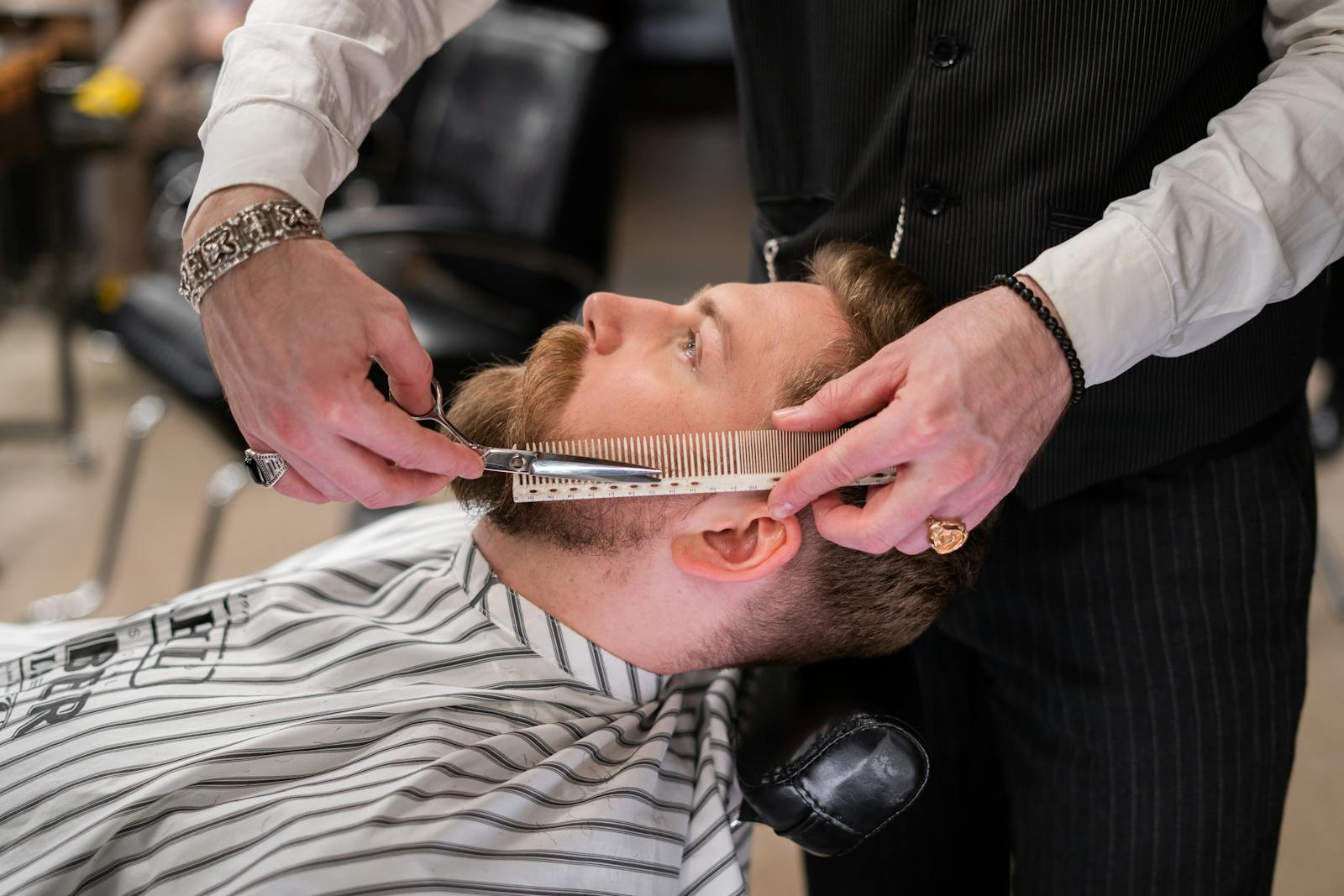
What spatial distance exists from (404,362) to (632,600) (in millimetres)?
434

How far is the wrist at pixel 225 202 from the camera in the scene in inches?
44.7

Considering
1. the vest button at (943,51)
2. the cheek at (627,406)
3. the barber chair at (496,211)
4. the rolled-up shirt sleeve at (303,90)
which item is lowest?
the barber chair at (496,211)

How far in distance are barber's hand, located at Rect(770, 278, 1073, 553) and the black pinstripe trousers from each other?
1.17ft

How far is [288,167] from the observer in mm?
1176

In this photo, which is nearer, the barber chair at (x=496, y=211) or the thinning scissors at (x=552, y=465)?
the thinning scissors at (x=552, y=465)

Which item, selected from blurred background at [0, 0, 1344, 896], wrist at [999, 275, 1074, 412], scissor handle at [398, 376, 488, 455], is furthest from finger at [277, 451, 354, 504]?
blurred background at [0, 0, 1344, 896]

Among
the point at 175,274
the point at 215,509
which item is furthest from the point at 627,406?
the point at 175,274

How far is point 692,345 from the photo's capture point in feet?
4.58

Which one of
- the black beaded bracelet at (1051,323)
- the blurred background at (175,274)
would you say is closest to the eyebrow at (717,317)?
the black beaded bracelet at (1051,323)

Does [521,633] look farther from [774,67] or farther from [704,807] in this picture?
[774,67]

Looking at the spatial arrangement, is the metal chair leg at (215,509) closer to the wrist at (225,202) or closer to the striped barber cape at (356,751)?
the striped barber cape at (356,751)

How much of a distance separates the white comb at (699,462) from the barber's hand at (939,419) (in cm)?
8

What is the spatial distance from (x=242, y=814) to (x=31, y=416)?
3446 millimetres

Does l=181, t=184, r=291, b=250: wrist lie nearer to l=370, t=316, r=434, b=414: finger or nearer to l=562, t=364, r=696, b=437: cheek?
l=370, t=316, r=434, b=414: finger
